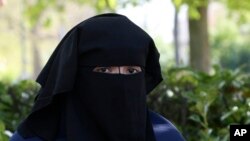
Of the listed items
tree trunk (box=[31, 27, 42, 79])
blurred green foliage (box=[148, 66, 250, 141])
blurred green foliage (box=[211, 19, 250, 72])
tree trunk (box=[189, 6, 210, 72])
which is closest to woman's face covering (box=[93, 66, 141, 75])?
blurred green foliage (box=[148, 66, 250, 141])

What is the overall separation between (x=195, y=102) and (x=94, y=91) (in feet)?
5.16

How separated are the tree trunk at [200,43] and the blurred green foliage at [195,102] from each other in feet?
5.80

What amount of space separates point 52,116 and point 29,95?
2.42m

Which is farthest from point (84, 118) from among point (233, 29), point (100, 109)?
point (233, 29)

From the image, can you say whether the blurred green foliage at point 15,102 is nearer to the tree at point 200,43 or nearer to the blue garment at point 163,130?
the blue garment at point 163,130

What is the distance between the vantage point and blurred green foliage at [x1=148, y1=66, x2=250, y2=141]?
3979 mm

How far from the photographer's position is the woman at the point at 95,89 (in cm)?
263

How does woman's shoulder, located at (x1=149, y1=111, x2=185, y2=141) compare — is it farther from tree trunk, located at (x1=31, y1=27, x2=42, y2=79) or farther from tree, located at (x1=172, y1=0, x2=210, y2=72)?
tree trunk, located at (x1=31, y1=27, x2=42, y2=79)

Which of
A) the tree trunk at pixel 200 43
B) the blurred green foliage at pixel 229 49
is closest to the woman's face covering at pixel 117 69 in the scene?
the tree trunk at pixel 200 43

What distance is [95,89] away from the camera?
273 cm

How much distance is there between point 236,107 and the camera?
159 inches

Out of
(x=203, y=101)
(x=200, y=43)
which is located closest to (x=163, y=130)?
(x=203, y=101)

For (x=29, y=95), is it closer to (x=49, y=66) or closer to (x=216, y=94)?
(x=216, y=94)

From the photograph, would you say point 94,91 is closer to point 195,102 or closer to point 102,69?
point 102,69
